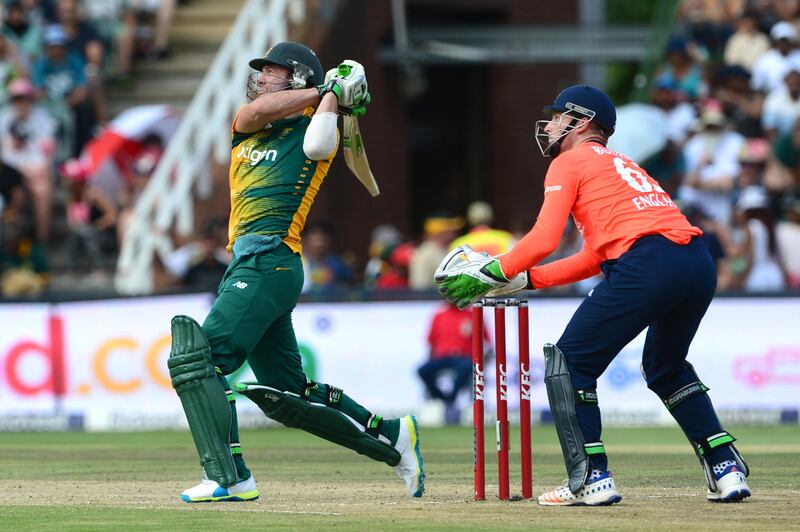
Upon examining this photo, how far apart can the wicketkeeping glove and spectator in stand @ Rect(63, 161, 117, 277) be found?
427 inches

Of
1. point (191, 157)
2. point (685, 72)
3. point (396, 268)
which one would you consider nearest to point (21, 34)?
point (191, 157)

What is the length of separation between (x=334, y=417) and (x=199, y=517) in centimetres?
126

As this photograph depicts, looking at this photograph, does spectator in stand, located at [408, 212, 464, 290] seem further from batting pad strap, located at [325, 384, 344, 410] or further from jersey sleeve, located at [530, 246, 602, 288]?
jersey sleeve, located at [530, 246, 602, 288]

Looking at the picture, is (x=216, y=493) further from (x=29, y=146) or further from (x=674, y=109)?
(x=674, y=109)

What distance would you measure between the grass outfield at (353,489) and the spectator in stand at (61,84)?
6604 millimetres

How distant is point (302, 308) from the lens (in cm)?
1586

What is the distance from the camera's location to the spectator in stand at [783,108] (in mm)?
17719

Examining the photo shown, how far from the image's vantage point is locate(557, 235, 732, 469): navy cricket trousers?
7453 mm

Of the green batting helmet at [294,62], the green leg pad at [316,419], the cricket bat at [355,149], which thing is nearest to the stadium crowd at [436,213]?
the cricket bat at [355,149]

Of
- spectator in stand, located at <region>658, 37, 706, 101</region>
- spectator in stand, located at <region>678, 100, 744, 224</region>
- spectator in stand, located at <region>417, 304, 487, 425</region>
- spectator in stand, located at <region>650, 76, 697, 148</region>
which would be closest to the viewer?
spectator in stand, located at <region>417, 304, 487, 425</region>

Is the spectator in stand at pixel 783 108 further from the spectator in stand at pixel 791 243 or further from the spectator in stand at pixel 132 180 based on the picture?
the spectator in stand at pixel 132 180

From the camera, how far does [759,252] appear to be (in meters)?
16.2

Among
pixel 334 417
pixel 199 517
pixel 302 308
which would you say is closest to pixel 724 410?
pixel 302 308

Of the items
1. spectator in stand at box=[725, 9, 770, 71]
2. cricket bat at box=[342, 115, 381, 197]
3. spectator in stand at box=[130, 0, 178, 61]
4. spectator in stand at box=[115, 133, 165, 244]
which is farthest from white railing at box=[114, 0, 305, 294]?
cricket bat at box=[342, 115, 381, 197]
